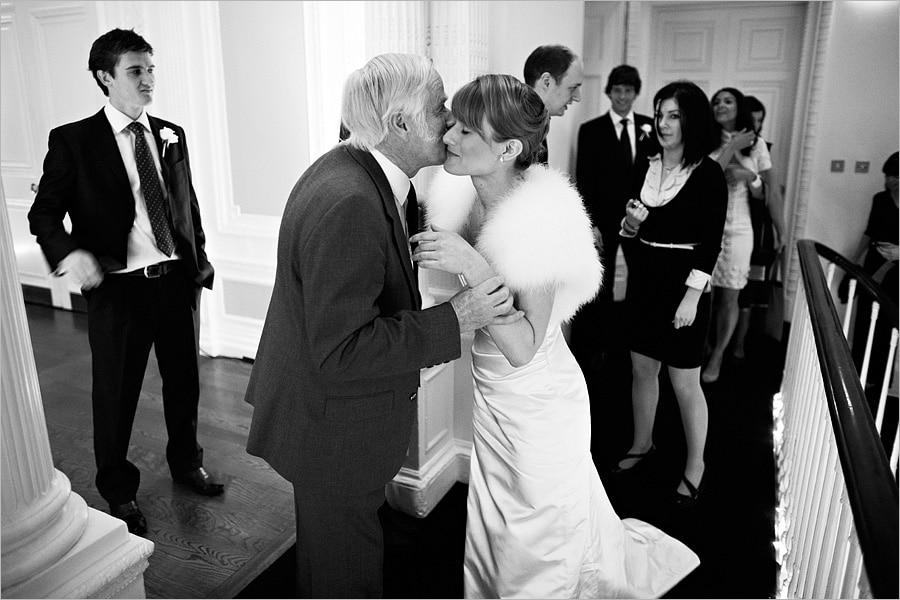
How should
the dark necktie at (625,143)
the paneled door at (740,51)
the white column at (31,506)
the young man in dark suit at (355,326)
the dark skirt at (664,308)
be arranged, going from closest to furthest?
the white column at (31,506), the young man in dark suit at (355,326), the dark skirt at (664,308), the dark necktie at (625,143), the paneled door at (740,51)

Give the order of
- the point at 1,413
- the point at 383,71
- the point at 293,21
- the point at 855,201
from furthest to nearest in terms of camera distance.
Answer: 1. the point at 855,201
2. the point at 293,21
3. the point at 383,71
4. the point at 1,413

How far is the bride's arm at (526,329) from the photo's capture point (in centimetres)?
174

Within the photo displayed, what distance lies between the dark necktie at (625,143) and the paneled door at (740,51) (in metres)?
1.81

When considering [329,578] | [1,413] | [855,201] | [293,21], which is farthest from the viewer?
[855,201]

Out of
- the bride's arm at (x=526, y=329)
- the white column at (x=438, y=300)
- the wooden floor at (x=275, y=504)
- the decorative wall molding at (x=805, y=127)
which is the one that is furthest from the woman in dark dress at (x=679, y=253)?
the decorative wall molding at (x=805, y=127)

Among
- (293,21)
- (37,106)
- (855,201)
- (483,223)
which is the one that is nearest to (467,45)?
(483,223)

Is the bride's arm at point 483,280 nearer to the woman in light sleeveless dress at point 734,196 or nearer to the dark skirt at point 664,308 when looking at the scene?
the dark skirt at point 664,308

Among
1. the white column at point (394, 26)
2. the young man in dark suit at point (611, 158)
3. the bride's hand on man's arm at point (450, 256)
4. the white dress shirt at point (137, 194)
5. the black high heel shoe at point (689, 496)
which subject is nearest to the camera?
the bride's hand on man's arm at point (450, 256)

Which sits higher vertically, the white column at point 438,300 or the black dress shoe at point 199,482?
the white column at point 438,300

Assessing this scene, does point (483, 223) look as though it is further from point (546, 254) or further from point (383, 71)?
point (383, 71)

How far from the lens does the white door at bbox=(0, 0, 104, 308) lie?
1.74 m

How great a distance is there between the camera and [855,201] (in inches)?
199

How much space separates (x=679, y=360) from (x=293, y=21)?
2.67 metres

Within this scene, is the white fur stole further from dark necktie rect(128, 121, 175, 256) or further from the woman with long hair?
the woman with long hair
